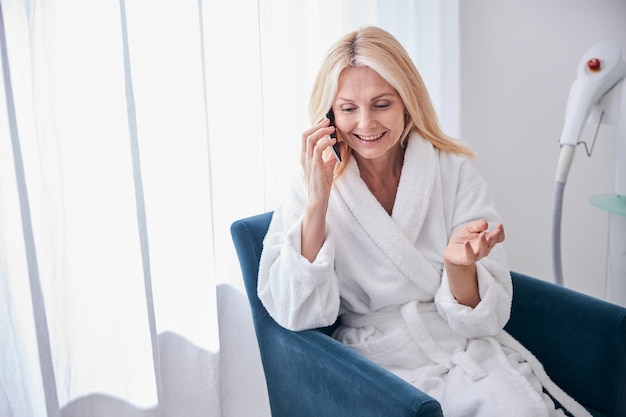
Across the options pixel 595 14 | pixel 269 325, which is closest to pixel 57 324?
pixel 269 325

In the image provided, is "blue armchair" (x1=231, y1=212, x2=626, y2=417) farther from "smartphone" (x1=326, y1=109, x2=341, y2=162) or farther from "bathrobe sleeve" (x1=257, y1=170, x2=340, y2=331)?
"smartphone" (x1=326, y1=109, x2=341, y2=162)

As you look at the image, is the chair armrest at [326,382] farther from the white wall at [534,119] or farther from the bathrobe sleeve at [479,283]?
the white wall at [534,119]

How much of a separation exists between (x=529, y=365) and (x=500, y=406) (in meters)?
0.18

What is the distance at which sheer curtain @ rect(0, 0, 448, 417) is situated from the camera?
1405 millimetres

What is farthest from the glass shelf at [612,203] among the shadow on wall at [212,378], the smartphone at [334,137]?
the shadow on wall at [212,378]

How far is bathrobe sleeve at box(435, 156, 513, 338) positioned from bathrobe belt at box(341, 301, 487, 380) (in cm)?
5

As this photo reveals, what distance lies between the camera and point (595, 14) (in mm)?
2352

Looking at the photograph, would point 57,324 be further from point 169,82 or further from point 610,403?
point 610,403

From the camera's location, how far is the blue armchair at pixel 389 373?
3.70ft

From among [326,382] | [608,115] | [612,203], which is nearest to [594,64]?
[608,115]

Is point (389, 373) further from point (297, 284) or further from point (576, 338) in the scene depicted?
point (576, 338)

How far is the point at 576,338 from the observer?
53.5 inches

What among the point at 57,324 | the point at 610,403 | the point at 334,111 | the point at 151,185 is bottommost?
the point at 610,403

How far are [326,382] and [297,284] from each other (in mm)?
209
